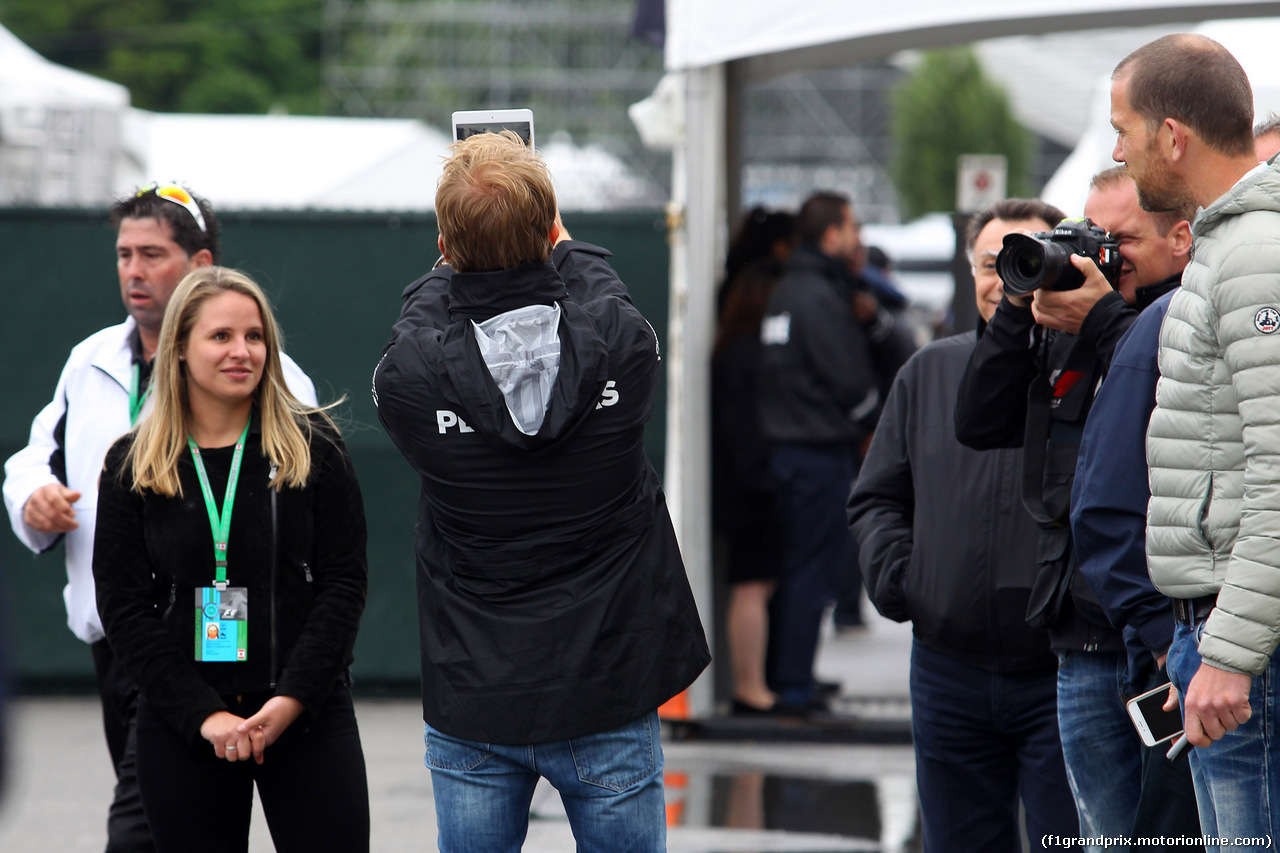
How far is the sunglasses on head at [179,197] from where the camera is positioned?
4074 mm

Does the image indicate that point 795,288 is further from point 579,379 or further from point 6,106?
point 6,106

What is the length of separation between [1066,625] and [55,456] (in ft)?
8.82

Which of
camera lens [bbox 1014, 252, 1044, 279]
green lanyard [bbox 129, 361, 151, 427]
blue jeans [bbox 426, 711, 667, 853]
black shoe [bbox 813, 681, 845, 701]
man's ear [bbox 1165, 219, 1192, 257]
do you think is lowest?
black shoe [bbox 813, 681, 845, 701]

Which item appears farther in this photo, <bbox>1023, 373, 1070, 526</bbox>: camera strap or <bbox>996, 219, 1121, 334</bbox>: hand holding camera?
<bbox>1023, 373, 1070, 526</bbox>: camera strap

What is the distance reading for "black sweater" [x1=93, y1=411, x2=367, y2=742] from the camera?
10.3 feet

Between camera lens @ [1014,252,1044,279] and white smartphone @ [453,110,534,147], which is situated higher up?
white smartphone @ [453,110,534,147]

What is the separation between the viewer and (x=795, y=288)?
6559 mm

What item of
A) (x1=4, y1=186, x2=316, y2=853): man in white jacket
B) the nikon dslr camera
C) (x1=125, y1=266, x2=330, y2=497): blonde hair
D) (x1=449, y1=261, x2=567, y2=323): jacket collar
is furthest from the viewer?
(x1=4, y1=186, x2=316, y2=853): man in white jacket

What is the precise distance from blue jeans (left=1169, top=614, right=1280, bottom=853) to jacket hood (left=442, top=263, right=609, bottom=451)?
1.19 meters

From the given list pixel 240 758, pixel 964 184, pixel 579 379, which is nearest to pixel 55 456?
pixel 240 758

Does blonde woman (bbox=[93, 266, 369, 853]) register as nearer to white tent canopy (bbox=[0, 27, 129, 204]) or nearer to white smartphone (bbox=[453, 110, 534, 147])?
white smartphone (bbox=[453, 110, 534, 147])

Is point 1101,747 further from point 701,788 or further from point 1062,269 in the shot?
point 701,788

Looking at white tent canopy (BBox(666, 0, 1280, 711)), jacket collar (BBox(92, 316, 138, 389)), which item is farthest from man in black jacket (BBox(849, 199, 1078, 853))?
white tent canopy (BBox(666, 0, 1280, 711))

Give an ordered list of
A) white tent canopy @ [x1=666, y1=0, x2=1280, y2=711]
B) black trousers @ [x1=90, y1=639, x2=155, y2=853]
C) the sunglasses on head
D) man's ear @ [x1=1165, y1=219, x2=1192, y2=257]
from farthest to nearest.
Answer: white tent canopy @ [x1=666, y1=0, x2=1280, y2=711] → the sunglasses on head → black trousers @ [x1=90, y1=639, x2=155, y2=853] → man's ear @ [x1=1165, y1=219, x2=1192, y2=257]
